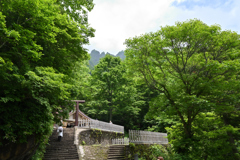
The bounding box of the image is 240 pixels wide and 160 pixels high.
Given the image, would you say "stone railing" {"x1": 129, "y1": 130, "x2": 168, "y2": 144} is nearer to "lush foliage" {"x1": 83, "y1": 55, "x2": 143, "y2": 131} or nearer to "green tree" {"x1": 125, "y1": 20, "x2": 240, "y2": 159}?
"green tree" {"x1": 125, "y1": 20, "x2": 240, "y2": 159}

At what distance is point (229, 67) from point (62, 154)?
34.8ft

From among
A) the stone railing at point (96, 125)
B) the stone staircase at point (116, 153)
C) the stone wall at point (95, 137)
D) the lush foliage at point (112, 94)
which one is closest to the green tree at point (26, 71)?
the stone staircase at point (116, 153)

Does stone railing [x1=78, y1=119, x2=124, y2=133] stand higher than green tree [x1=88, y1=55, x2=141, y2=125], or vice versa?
green tree [x1=88, y1=55, x2=141, y2=125]

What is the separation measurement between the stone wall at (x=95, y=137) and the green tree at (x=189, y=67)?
21.2ft

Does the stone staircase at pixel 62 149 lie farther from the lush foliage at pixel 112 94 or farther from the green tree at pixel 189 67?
the lush foliage at pixel 112 94

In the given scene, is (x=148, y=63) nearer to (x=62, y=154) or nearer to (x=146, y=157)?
(x=146, y=157)

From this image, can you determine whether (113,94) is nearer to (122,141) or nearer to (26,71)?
(122,141)

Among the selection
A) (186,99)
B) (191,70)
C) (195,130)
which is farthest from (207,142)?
(191,70)

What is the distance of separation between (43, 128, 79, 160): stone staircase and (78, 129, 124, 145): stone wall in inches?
34.3

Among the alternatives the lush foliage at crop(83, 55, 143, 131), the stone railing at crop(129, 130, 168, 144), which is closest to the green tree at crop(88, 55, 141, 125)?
the lush foliage at crop(83, 55, 143, 131)

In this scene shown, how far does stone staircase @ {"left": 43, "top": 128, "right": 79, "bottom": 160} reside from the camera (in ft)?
31.6

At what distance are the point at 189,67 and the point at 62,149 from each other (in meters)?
9.89

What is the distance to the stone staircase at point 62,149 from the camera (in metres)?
9.62

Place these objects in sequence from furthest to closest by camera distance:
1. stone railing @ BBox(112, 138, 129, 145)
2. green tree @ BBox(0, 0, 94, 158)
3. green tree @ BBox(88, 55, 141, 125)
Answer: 1. green tree @ BBox(88, 55, 141, 125)
2. stone railing @ BBox(112, 138, 129, 145)
3. green tree @ BBox(0, 0, 94, 158)
